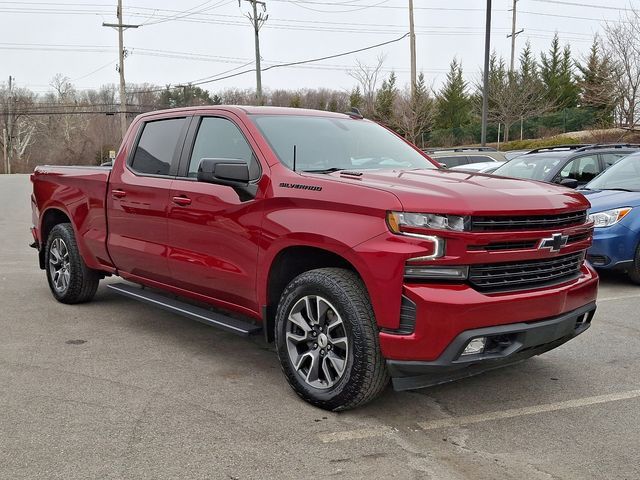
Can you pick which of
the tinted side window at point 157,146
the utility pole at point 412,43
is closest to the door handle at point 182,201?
the tinted side window at point 157,146

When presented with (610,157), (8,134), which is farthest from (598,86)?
(8,134)

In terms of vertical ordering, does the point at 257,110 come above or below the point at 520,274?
above

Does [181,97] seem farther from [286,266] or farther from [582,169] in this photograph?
[286,266]

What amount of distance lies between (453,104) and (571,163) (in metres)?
43.4

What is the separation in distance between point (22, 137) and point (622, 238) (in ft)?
320

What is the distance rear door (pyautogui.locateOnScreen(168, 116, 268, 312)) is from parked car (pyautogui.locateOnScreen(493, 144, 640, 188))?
21.5ft

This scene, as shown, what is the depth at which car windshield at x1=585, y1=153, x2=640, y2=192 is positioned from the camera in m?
8.21

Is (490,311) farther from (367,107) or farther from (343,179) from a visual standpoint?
(367,107)

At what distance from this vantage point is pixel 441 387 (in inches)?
171

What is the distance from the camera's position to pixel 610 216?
7547mm

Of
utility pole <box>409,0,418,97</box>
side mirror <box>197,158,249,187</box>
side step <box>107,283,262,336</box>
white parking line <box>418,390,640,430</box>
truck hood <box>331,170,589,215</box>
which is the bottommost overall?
white parking line <box>418,390,640,430</box>

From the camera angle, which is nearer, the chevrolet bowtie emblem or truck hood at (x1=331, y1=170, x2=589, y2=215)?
truck hood at (x1=331, y1=170, x2=589, y2=215)

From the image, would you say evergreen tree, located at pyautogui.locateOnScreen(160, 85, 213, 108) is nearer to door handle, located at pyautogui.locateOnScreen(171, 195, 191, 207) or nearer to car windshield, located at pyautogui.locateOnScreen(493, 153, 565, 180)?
car windshield, located at pyautogui.locateOnScreen(493, 153, 565, 180)

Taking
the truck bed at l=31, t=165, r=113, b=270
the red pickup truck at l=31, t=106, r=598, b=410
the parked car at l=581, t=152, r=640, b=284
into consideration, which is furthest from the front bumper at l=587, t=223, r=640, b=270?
the truck bed at l=31, t=165, r=113, b=270
